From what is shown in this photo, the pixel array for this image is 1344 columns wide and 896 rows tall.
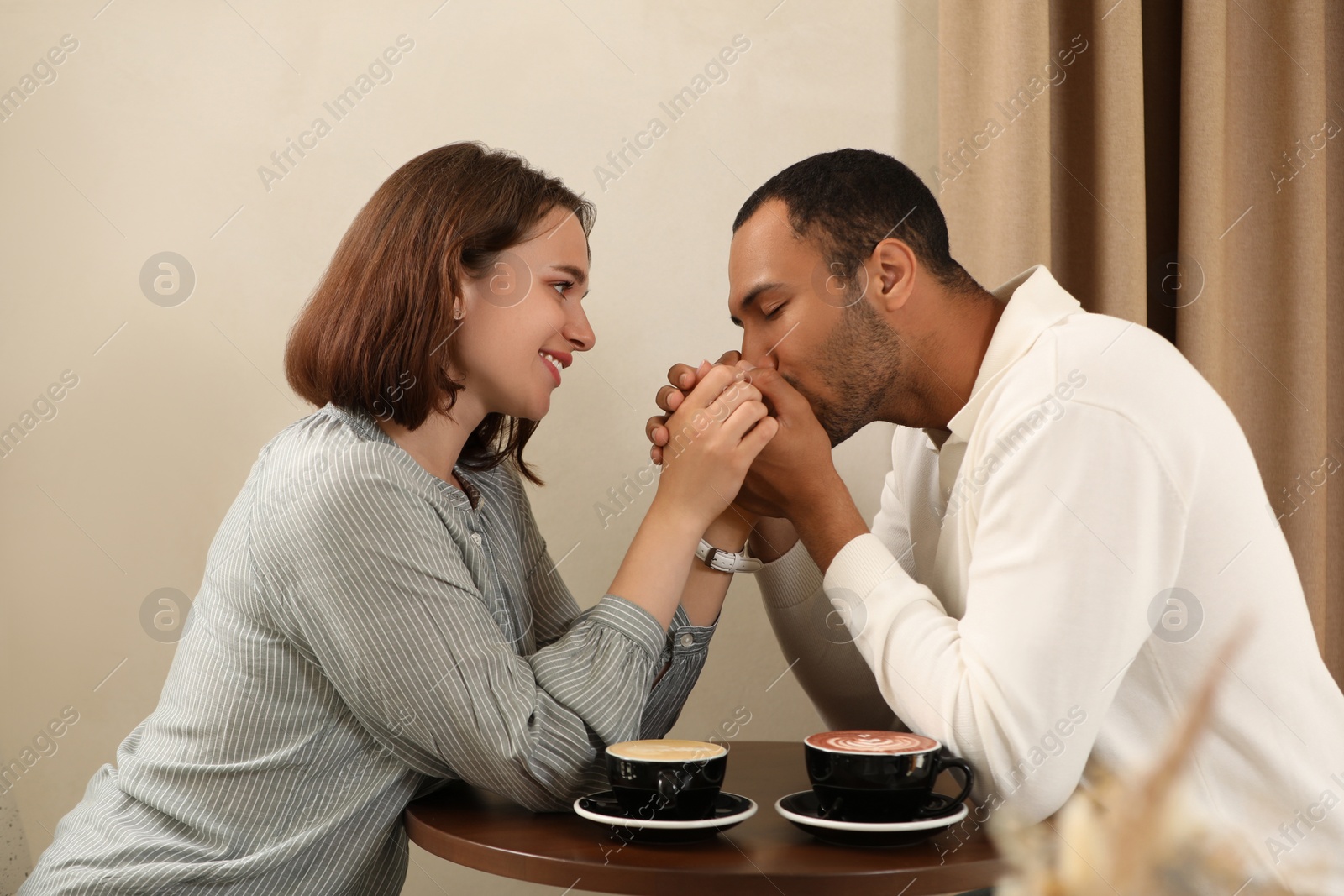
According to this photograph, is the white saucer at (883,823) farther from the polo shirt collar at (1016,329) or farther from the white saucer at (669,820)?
the polo shirt collar at (1016,329)

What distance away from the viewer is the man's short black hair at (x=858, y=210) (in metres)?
1.20

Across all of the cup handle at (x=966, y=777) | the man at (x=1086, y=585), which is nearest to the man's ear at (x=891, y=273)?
the man at (x=1086, y=585)

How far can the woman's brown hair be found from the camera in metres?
1.08

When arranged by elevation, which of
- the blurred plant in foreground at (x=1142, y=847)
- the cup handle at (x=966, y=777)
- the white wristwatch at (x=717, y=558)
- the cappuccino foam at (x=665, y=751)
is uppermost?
the blurred plant in foreground at (x=1142, y=847)

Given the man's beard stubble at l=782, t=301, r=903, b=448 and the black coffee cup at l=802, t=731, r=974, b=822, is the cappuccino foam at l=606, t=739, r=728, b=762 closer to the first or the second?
the black coffee cup at l=802, t=731, r=974, b=822

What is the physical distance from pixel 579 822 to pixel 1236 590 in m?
0.64

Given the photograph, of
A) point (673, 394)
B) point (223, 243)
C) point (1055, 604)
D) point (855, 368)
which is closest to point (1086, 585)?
point (1055, 604)

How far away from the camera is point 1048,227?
4.93 ft

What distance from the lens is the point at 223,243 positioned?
1.50 m

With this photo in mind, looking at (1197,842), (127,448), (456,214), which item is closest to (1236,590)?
(1197,842)

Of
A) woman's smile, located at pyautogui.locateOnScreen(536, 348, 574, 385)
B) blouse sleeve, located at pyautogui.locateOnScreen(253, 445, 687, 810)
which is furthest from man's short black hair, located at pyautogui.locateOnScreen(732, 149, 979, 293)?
blouse sleeve, located at pyautogui.locateOnScreen(253, 445, 687, 810)

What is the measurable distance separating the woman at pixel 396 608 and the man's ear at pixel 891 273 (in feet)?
0.66

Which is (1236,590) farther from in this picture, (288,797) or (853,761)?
(288,797)

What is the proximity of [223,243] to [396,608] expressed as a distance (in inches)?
33.2
